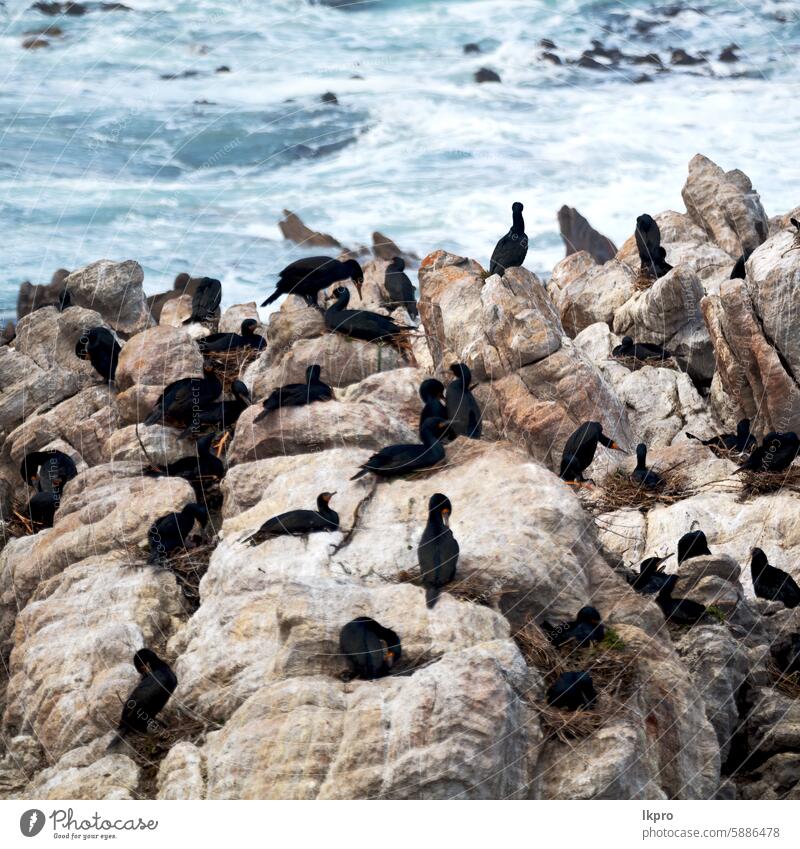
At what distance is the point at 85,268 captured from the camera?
2295 cm

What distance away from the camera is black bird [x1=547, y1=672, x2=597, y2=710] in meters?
9.92

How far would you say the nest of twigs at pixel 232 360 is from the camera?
18516 millimetres

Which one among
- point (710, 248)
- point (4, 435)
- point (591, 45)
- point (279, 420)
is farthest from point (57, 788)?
point (710, 248)

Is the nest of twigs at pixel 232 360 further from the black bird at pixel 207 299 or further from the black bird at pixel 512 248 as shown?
the black bird at pixel 512 248

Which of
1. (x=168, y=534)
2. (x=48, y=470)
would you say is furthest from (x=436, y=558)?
(x=48, y=470)

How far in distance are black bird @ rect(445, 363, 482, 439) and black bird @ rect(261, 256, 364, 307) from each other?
10.2 ft

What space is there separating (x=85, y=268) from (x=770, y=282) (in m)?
11.1

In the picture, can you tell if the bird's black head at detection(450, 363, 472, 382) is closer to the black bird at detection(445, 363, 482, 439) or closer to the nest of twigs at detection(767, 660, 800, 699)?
the black bird at detection(445, 363, 482, 439)

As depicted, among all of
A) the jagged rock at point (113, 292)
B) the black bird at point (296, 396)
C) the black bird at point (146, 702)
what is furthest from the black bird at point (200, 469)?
the jagged rock at point (113, 292)

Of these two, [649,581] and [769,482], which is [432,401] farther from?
[769,482]

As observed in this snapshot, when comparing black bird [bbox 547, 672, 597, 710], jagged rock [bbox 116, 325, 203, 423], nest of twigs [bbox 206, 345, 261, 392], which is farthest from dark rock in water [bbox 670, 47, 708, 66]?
black bird [bbox 547, 672, 597, 710]

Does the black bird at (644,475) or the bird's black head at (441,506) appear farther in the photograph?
the black bird at (644,475)

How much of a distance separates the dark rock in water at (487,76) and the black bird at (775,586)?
7.41 m

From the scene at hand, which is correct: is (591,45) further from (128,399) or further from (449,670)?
(449,670)
